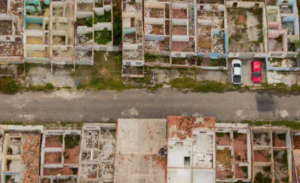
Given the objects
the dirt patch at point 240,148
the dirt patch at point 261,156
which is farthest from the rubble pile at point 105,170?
the dirt patch at point 261,156

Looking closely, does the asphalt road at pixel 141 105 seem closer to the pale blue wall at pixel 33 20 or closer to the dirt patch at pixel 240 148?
the dirt patch at pixel 240 148

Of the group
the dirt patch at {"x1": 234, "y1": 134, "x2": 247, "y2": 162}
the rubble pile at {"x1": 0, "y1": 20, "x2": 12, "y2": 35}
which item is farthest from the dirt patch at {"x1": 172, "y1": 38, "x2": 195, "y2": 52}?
the rubble pile at {"x1": 0, "y1": 20, "x2": 12, "y2": 35}

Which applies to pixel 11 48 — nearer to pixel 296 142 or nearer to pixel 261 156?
pixel 261 156

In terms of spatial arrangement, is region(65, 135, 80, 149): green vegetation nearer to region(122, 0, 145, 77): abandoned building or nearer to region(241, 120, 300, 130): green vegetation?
Result: region(122, 0, 145, 77): abandoned building

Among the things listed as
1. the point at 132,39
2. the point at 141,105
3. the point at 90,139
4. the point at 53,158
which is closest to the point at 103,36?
the point at 132,39

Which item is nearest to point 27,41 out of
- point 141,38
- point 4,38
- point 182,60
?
point 4,38
